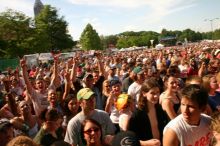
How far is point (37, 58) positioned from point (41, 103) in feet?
118

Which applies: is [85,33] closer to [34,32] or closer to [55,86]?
[34,32]

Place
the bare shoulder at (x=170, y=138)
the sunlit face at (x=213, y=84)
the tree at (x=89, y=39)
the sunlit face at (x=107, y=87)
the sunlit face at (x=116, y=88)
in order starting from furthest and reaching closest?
the tree at (x=89, y=39), the sunlit face at (x=107, y=87), the sunlit face at (x=116, y=88), the sunlit face at (x=213, y=84), the bare shoulder at (x=170, y=138)

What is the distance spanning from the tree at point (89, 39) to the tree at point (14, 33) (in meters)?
32.2

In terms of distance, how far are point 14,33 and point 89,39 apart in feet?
121

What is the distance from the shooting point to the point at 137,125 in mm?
4230

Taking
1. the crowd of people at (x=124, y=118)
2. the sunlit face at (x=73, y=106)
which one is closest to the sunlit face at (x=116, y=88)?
the crowd of people at (x=124, y=118)

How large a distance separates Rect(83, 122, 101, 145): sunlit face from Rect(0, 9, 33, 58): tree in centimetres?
6280

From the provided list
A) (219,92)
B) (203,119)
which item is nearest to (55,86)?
(219,92)

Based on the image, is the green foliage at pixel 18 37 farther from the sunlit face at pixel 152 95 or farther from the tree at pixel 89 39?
the sunlit face at pixel 152 95

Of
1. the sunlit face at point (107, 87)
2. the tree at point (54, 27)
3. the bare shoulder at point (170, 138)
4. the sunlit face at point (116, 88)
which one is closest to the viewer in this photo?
the bare shoulder at point (170, 138)

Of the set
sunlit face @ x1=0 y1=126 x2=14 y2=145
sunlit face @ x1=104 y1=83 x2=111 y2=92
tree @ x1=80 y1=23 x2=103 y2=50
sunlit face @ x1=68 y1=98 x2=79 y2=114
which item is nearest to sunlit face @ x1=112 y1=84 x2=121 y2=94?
sunlit face @ x1=104 y1=83 x2=111 y2=92

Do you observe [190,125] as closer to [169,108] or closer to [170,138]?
[170,138]

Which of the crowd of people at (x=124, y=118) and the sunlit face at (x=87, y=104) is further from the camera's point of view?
the sunlit face at (x=87, y=104)

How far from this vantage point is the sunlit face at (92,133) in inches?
Result: 135
